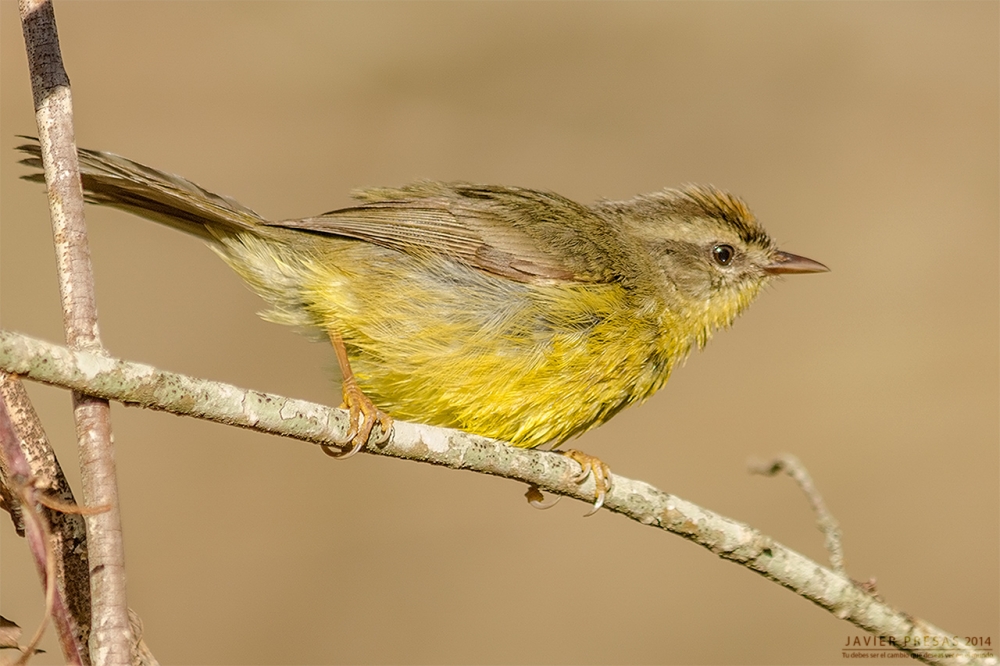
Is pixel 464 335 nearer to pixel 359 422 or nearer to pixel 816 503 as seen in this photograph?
pixel 359 422

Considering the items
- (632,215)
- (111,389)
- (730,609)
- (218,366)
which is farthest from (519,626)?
(111,389)

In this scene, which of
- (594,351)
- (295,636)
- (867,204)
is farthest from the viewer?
(867,204)

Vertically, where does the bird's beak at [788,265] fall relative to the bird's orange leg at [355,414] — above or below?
above

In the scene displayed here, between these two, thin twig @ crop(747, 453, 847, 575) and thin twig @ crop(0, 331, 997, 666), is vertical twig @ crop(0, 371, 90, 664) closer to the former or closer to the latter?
thin twig @ crop(0, 331, 997, 666)

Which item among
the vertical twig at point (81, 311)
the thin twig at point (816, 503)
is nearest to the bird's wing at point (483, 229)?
the thin twig at point (816, 503)

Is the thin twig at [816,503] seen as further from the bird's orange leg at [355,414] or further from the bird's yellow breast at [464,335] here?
the bird's orange leg at [355,414]

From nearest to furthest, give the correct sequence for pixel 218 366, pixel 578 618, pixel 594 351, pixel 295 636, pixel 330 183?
pixel 594 351 < pixel 295 636 < pixel 578 618 < pixel 218 366 < pixel 330 183

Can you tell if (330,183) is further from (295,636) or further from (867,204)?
(867,204)

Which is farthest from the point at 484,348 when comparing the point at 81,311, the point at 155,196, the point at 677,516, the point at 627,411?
the point at 627,411
